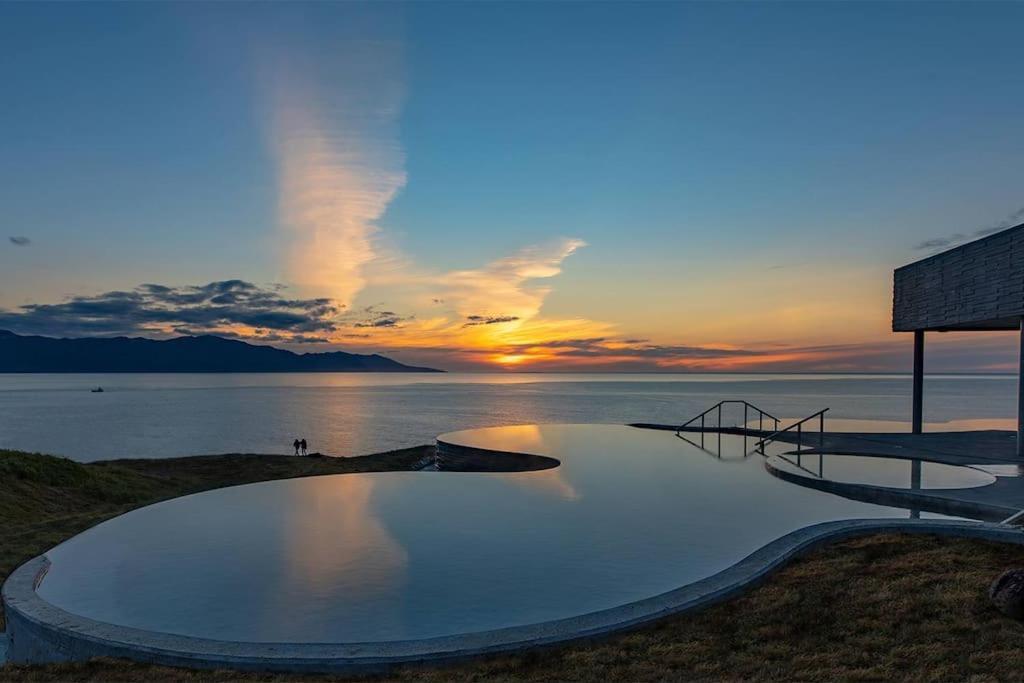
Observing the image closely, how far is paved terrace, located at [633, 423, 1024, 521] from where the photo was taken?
9219mm

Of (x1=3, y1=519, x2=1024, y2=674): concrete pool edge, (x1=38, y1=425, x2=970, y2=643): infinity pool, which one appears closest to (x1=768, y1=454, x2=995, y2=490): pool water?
(x1=38, y1=425, x2=970, y2=643): infinity pool

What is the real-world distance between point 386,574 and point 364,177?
546 inches

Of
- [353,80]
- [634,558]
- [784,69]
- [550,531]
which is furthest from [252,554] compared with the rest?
[784,69]

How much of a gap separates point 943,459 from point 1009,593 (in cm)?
950

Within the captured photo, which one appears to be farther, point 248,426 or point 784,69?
point 248,426

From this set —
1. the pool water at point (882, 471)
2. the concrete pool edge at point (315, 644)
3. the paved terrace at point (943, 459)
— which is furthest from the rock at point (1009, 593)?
the pool water at point (882, 471)

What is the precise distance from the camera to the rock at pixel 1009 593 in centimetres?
530

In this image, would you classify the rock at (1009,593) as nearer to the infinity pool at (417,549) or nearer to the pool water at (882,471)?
the infinity pool at (417,549)

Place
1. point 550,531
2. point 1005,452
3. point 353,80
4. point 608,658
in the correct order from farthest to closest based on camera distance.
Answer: point 353,80 → point 1005,452 → point 550,531 → point 608,658

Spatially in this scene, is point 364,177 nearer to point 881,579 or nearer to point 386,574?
point 386,574

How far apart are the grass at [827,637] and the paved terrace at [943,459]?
102 inches

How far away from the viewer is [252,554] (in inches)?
332

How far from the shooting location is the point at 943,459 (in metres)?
13.4

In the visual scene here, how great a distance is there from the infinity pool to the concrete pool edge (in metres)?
0.36
